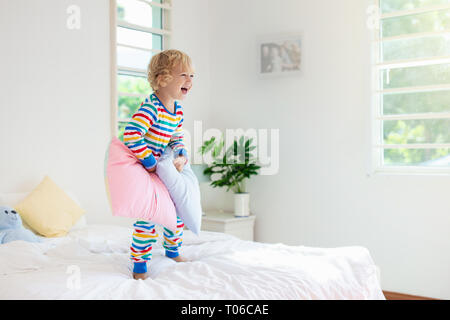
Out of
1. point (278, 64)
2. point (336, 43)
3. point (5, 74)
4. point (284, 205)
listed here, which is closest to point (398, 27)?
point (336, 43)

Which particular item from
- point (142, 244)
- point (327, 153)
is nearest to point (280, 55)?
point (327, 153)

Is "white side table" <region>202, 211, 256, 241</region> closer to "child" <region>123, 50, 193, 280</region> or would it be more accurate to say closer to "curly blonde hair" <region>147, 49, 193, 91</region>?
"child" <region>123, 50, 193, 280</region>

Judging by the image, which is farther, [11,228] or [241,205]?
[241,205]

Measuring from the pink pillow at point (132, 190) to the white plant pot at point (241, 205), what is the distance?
209 centimetres

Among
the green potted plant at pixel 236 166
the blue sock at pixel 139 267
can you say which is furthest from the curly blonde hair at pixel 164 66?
the green potted plant at pixel 236 166

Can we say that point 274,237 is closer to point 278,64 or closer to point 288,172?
point 288,172

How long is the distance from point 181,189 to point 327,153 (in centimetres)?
208

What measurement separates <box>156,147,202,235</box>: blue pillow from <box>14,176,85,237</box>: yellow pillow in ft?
3.74

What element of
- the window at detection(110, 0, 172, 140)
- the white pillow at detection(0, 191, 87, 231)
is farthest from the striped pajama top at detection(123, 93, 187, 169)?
the window at detection(110, 0, 172, 140)

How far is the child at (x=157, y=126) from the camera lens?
6.38 ft

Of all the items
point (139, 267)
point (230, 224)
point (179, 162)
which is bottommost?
point (230, 224)

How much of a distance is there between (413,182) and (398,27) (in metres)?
1.16

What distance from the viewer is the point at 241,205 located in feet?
13.2

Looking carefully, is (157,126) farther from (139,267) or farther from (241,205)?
(241,205)
